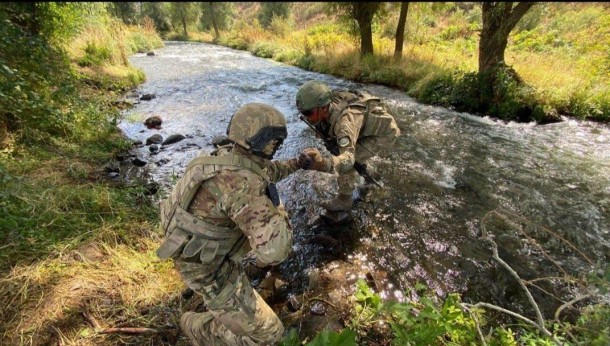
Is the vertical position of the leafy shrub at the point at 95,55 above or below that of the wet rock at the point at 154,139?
above

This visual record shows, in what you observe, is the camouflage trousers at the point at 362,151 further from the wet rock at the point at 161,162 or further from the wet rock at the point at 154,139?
the wet rock at the point at 154,139

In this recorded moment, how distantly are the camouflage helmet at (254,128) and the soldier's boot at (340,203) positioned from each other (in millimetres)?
2445

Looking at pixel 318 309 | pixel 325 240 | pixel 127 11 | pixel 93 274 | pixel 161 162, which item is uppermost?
pixel 127 11

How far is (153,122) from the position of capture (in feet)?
25.0

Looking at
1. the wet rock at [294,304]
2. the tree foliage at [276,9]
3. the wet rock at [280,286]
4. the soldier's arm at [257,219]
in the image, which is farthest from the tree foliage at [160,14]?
the soldier's arm at [257,219]

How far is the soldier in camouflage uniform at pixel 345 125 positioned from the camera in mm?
3506

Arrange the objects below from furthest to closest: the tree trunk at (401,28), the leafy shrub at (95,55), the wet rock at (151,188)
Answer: the tree trunk at (401,28) → the leafy shrub at (95,55) → the wet rock at (151,188)

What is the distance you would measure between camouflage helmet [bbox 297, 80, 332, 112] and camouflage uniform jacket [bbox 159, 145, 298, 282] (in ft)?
4.87

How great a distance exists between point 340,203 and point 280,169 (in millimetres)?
1930

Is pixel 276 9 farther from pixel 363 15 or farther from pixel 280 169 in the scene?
pixel 280 169

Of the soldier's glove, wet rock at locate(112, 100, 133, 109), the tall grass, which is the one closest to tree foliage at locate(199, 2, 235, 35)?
wet rock at locate(112, 100, 133, 109)

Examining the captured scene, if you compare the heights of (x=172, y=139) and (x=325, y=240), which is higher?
(x=172, y=139)

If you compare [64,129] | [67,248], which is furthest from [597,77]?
[64,129]

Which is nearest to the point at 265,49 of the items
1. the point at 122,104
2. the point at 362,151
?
the point at 122,104
